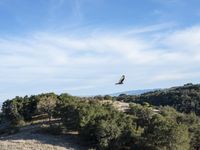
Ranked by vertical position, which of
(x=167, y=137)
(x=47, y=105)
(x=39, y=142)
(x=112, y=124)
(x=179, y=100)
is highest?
(x=47, y=105)

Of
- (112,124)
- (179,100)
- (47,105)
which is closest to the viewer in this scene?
(112,124)

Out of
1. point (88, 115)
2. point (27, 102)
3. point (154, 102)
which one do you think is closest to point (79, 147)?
point (88, 115)

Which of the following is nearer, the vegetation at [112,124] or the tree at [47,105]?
the vegetation at [112,124]

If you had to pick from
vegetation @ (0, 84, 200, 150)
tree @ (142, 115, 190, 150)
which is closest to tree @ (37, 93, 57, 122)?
vegetation @ (0, 84, 200, 150)

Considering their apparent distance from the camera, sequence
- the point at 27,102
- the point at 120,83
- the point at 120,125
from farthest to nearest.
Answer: the point at 27,102 < the point at 120,125 < the point at 120,83

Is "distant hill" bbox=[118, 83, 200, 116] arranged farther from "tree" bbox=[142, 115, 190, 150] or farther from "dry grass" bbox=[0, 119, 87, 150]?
"dry grass" bbox=[0, 119, 87, 150]

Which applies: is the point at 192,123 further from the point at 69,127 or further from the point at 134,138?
the point at 69,127

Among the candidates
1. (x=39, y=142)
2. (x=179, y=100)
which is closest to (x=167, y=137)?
(x=39, y=142)

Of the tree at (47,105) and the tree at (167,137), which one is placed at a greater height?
the tree at (47,105)

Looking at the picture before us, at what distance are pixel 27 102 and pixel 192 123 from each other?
139ft

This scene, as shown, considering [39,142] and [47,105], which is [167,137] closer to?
[39,142]

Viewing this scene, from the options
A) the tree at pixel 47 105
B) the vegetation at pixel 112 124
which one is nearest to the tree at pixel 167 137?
the vegetation at pixel 112 124

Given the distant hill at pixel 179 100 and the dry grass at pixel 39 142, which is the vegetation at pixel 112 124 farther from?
the distant hill at pixel 179 100

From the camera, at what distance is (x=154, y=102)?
577ft
